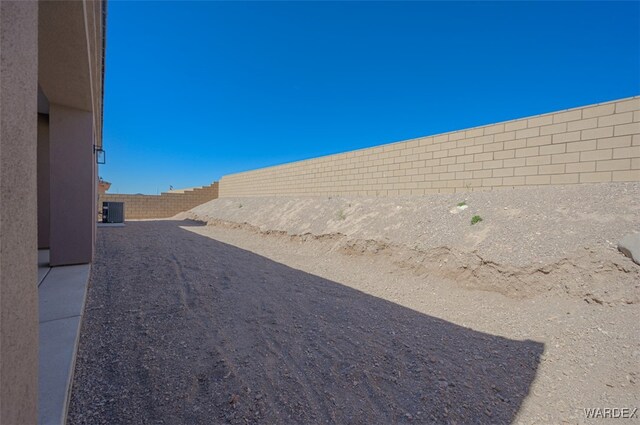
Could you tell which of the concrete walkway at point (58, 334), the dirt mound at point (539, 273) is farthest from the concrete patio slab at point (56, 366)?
the dirt mound at point (539, 273)

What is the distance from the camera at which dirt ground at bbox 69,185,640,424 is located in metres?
2.25

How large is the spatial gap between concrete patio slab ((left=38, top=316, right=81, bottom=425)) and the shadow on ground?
195 mm

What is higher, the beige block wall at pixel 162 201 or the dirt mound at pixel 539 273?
the beige block wall at pixel 162 201

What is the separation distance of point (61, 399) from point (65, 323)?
47.2 inches

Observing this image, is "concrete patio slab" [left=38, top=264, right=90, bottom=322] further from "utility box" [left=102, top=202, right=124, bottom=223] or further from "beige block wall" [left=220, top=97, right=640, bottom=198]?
"utility box" [left=102, top=202, right=124, bottom=223]

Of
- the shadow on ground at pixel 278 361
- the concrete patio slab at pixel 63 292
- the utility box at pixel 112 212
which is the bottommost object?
the shadow on ground at pixel 278 361

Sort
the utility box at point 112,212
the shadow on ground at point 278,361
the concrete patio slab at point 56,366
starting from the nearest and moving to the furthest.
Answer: the concrete patio slab at point 56,366 → the shadow on ground at point 278,361 → the utility box at point 112,212

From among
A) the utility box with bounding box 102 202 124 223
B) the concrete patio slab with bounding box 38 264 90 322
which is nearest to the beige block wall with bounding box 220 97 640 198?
the concrete patio slab with bounding box 38 264 90 322

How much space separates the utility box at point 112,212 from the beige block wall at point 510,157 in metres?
9.97

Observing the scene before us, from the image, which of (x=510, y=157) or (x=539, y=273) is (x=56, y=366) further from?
(x=510, y=157)

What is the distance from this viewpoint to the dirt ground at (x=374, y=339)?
2246 millimetres

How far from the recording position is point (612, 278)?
4000 mm

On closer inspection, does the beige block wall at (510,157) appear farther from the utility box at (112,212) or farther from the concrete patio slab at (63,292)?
the utility box at (112,212)

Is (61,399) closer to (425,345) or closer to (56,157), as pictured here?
(425,345)
